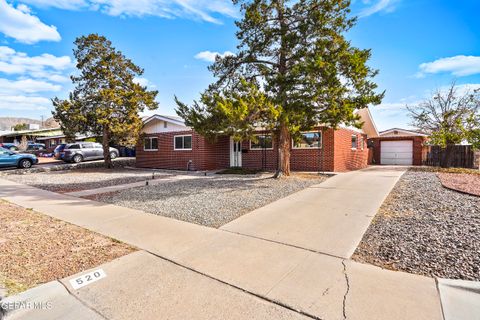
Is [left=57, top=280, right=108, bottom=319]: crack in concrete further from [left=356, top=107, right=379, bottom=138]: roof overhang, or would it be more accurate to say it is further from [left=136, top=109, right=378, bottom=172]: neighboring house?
[left=356, top=107, right=379, bottom=138]: roof overhang

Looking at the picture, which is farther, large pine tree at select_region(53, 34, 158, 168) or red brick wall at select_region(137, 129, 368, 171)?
large pine tree at select_region(53, 34, 158, 168)

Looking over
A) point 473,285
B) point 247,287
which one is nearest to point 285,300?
point 247,287

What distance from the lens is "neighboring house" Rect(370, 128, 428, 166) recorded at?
69.7 feet

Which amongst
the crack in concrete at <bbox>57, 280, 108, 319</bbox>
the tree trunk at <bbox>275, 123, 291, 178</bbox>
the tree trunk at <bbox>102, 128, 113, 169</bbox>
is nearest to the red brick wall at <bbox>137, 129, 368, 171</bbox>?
the tree trunk at <bbox>102, 128, 113, 169</bbox>

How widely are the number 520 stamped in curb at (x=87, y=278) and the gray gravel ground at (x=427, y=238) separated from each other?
353cm

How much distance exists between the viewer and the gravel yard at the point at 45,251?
133 inches

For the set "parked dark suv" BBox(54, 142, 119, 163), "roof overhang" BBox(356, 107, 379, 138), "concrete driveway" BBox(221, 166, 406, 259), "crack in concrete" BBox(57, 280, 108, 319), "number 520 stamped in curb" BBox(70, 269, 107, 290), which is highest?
"roof overhang" BBox(356, 107, 379, 138)

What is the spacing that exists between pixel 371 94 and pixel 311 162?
583 cm

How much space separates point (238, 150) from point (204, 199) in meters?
10.0

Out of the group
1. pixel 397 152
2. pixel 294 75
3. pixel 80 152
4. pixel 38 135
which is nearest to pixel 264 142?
pixel 294 75

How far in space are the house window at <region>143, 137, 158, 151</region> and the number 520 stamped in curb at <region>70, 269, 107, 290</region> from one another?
1616 centimetres

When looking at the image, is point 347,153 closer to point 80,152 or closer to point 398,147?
point 398,147

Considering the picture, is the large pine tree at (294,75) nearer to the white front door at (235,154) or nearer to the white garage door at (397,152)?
the white front door at (235,154)

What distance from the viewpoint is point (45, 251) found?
163 inches
